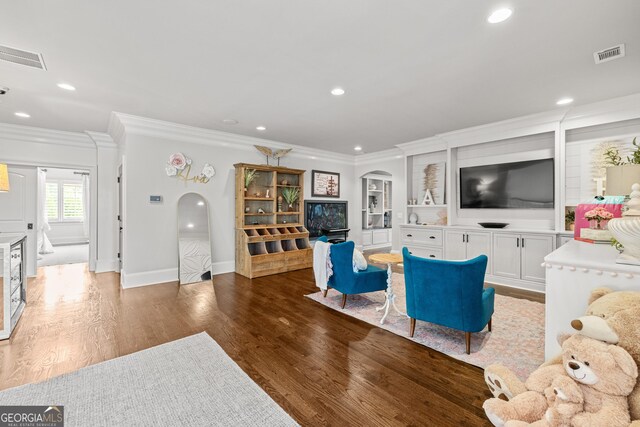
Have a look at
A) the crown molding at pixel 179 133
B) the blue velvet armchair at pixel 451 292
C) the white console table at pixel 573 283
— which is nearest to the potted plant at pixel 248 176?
the crown molding at pixel 179 133

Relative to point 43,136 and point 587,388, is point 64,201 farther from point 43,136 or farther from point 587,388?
point 587,388

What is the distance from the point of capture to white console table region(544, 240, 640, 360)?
117 cm

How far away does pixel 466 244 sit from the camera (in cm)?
503

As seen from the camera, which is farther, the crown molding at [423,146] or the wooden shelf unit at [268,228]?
the crown molding at [423,146]

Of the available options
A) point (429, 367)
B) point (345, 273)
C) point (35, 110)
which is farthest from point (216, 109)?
point (429, 367)

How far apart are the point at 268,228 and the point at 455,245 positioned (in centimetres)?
364

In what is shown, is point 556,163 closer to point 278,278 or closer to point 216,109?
point 278,278

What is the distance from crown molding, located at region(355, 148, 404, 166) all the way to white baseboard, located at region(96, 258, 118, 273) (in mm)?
6313

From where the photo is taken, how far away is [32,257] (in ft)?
17.0

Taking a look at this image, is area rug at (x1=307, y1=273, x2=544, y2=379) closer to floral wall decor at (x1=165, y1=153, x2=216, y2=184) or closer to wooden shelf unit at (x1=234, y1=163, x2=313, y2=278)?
wooden shelf unit at (x1=234, y1=163, x2=313, y2=278)

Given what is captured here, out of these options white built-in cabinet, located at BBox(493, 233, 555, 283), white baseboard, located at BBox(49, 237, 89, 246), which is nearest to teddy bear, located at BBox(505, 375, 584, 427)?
white built-in cabinet, located at BBox(493, 233, 555, 283)

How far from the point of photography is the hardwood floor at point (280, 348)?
1.86 m

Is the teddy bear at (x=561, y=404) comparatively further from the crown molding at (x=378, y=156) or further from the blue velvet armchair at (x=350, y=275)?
the crown molding at (x=378, y=156)

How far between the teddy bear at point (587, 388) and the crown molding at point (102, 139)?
709cm
